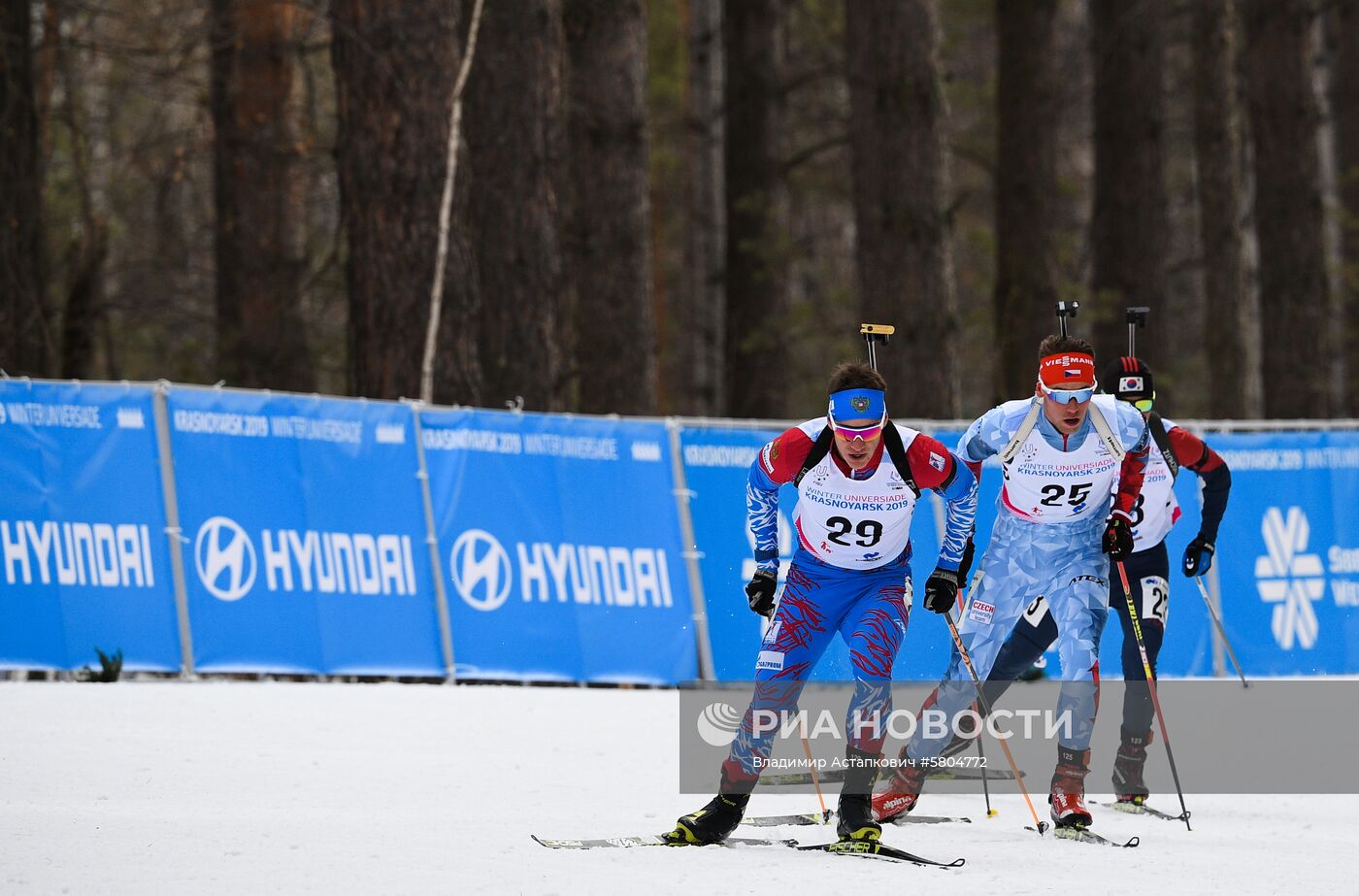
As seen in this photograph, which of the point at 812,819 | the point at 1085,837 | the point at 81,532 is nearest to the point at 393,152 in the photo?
the point at 81,532

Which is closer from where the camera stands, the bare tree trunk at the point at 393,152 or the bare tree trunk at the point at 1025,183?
the bare tree trunk at the point at 393,152

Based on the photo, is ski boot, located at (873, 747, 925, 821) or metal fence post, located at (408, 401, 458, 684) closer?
ski boot, located at (873, 747, 925, 821)

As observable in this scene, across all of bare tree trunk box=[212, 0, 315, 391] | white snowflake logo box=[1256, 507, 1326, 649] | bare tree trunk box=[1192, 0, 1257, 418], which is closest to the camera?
white snowflake logo box=[1256, 507, 1326, 649]

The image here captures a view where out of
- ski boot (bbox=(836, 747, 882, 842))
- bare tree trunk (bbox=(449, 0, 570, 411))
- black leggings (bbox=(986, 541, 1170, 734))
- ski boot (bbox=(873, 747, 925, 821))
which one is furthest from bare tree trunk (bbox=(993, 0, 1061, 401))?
ski boot (bbox=(836, 747, 882, 842))

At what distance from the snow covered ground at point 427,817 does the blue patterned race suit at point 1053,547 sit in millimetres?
691

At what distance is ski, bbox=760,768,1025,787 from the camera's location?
9.25 meters

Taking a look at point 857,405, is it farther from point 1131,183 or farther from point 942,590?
point 1131,183

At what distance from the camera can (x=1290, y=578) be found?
1501 centimetres

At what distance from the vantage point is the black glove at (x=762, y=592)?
7672 millimetres

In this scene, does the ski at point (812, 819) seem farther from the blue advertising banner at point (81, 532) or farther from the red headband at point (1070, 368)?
the blue advertising banner at point (81, 532)

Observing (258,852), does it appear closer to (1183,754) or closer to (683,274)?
(1183,754)

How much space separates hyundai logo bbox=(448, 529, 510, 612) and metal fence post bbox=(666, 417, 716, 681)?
146 centimetres

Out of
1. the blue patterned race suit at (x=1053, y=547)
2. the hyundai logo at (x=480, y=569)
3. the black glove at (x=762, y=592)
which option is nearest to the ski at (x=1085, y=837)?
the blue patterned race suit at (x=1053, y=547)

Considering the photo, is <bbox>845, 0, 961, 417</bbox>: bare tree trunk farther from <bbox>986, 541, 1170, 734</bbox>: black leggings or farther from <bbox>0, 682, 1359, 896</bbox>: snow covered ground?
<bbox>986, 541, 1170, 734</bbox>: black leggings
